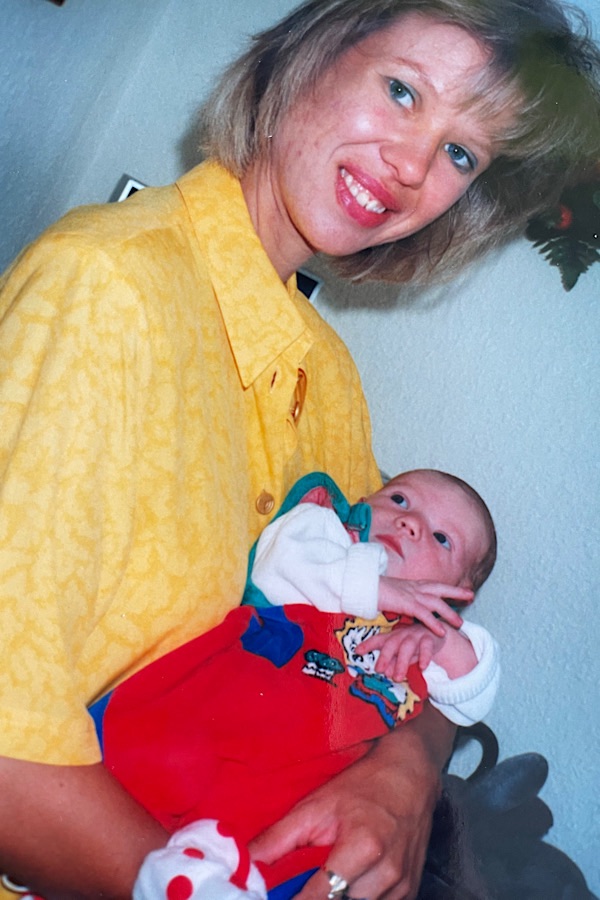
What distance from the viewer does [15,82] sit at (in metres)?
0.97

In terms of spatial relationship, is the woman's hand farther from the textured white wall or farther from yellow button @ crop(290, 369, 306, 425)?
yellow button @ crop(290, 369, 306, 425)

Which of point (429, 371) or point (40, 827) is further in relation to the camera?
point (429, 371)

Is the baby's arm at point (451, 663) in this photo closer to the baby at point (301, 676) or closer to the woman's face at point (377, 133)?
the baby at point (301, 676)

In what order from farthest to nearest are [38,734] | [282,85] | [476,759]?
[282,85], [476,759], [38,734]

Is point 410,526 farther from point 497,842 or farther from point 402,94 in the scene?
point 402,94

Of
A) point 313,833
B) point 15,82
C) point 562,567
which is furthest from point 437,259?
point 313,833

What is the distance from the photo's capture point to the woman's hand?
24.7 inches

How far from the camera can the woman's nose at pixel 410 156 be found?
836 mm

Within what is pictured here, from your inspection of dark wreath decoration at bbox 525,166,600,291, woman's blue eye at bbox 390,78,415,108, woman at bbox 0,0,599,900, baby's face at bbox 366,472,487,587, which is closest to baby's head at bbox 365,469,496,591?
baby's face at bbox 366,472,487,587

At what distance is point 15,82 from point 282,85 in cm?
33

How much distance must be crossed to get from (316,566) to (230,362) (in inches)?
8.8

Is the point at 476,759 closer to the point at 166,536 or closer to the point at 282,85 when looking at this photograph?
the point at 166,536

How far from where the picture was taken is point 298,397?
0.94 m

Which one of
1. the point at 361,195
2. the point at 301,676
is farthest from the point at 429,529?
the point at 361,195
